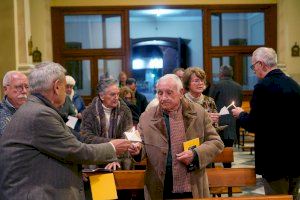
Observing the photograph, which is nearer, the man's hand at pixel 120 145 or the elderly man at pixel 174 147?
the man's hand at pixel 120 145

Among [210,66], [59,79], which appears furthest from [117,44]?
[59,79]

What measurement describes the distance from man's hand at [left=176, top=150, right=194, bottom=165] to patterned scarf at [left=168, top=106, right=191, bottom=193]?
0.06 m

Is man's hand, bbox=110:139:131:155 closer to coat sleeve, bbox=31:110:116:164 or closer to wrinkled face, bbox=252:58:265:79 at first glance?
coat sleeve, bbox=31:110:116:164

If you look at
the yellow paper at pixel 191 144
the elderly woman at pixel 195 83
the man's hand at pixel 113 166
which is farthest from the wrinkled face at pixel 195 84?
the yellow paper at pixel 191 144

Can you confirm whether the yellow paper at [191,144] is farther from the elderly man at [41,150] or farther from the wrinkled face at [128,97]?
the wrinkled face at [128,97]

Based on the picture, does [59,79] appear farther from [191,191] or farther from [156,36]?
[156,36]

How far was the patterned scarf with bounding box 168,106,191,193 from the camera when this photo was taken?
10.6 ft

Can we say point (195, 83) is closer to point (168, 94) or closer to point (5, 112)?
point (168, 94)

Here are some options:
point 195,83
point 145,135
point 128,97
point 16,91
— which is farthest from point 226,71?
point 145,135

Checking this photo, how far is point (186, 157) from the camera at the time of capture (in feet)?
10.4

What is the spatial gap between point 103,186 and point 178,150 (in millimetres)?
605

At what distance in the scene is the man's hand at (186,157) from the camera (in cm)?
316

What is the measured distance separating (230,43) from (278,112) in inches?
329

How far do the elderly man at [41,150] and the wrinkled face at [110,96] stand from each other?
162cm
